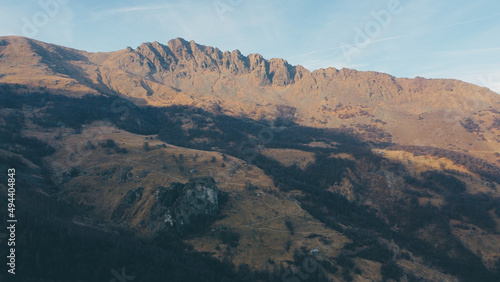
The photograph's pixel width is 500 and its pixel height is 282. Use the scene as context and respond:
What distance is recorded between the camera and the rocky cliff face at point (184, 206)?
17088 centimetres

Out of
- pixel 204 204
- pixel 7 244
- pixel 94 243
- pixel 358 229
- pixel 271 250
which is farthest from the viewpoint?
pixel 358 229

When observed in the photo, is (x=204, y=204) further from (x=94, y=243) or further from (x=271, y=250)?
(x=94, y=243)

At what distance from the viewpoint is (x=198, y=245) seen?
158m

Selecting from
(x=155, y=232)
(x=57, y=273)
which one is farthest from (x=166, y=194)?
(x=57, y=273)

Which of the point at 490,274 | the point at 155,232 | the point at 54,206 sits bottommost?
the point at 490,274

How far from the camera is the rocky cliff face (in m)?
171

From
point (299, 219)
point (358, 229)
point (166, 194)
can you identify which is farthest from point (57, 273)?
point (358, 229)

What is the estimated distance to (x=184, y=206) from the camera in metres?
178

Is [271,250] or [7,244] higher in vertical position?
[7,244]

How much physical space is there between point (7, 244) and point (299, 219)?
490 ft

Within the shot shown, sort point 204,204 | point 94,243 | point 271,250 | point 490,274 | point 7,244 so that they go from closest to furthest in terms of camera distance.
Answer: point 7,244 → point 94,243 → point 271,250 → point 490,274 → point 204,204

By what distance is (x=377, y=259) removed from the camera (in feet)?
515

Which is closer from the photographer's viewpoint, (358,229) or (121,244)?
(121,244)

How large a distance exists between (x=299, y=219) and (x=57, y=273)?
432 ft
